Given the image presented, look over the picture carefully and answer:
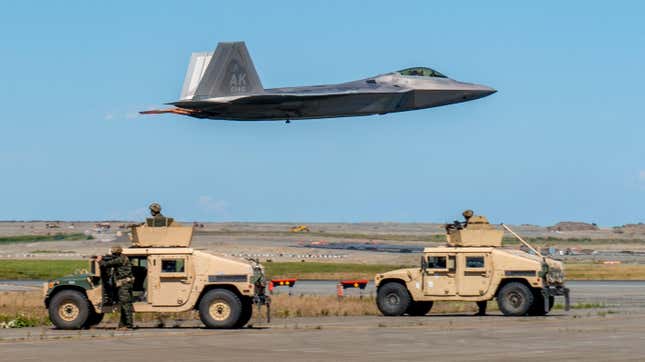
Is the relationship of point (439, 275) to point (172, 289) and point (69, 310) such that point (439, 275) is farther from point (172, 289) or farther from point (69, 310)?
point (69, 310)

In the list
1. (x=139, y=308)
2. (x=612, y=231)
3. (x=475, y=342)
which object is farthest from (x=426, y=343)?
(x=612, y=231)

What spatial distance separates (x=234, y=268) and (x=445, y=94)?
2565 cm

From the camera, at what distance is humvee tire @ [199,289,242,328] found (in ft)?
78.4

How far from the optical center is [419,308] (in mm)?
29484

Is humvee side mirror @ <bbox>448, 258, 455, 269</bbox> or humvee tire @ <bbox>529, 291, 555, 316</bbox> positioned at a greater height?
humvee side mirror @ <bbox>448, 258, 455, 269</bbox>

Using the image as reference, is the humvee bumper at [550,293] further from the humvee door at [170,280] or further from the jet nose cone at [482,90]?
the jet nose cone at [482,90]

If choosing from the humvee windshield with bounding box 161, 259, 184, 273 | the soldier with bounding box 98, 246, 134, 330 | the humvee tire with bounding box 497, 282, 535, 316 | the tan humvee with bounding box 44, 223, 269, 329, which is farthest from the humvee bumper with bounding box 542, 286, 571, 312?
the soldier with bounding box 98, 246, 134, 330

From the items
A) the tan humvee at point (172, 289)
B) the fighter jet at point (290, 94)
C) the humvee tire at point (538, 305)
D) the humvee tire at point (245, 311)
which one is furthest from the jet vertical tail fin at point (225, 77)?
the humvee tire at point (245, 311)

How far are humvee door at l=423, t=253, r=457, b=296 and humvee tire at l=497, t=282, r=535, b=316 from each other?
120cm

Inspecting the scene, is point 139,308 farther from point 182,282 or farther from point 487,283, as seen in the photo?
point 487,283

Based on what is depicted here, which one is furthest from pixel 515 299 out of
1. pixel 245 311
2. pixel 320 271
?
pixel 320 271

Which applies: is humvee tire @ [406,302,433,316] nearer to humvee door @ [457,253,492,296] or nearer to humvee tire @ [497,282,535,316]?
humvee door @ [457,253,492,296]

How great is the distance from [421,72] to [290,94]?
6.47m

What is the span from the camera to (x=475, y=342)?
20250 mm
